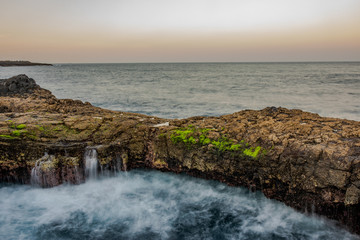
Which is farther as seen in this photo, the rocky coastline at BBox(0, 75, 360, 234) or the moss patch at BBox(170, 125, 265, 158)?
the moss patch at BBox(170, 125, 265, 158)

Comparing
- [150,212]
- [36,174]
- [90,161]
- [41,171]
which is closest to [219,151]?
[150,212]

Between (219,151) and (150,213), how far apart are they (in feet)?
8.24

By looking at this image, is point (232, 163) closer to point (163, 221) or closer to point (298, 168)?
point (298, 168)

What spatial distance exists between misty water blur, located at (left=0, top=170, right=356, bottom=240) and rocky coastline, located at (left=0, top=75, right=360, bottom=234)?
1.09 feet

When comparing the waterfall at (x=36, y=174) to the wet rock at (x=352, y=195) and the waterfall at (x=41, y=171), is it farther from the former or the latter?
the wet rock at (x=352, y=195)

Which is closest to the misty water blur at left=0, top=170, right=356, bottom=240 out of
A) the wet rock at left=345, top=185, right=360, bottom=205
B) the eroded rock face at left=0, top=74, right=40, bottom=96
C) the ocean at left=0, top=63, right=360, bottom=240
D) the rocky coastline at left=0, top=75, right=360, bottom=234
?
the ocean at left=0, top=63, right=360, bottom=240

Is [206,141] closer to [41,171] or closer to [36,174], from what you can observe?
[41,171]

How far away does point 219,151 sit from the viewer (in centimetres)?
675

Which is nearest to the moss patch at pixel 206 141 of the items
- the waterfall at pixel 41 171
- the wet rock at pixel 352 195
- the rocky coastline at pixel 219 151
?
the rocky coastline at pixel 219 151

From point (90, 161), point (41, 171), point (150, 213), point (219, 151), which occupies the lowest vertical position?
point (150, 213)

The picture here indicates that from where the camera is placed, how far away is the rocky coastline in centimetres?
545

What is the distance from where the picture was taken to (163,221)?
5969mm

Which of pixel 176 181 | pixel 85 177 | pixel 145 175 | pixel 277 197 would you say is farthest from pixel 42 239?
pixel 277 197

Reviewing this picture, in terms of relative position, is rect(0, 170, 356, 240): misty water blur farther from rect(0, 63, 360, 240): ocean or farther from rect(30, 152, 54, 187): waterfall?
rect(30, 152, 54, 187): waterfall
